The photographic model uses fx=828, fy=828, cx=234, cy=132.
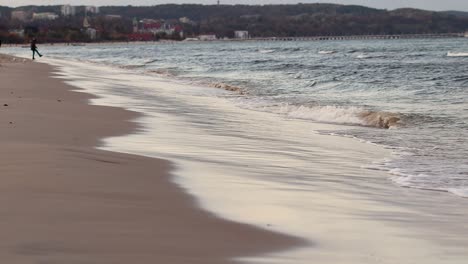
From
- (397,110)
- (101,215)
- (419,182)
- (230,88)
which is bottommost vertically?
(230,88)

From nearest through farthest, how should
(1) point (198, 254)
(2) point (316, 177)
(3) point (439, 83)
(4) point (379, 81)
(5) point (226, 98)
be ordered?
(1) point (198, 254) → (2) point (316, 177) → (5) point (226, 98) → (3) point (439, 83) → (4) point (379, 81)

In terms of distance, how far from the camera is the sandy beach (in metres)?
4.35

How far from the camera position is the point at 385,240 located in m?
5.03

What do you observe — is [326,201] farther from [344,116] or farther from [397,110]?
[397,110]

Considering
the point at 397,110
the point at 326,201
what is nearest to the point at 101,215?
the point at 326,201

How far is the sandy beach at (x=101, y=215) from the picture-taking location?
4.35 m

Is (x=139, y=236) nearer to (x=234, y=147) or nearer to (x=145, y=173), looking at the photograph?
(x=145, y=173)

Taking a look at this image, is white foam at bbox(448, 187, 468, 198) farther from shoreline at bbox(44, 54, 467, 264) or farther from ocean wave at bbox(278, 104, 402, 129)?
ocean wave at bbox(278, 104, 402, 129)

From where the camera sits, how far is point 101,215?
5180mm

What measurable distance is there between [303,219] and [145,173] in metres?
1.99

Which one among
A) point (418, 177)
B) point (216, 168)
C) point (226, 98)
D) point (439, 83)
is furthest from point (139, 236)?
point (439, 83)

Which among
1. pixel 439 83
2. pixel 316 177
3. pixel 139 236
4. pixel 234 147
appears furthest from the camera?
pixel 439 83

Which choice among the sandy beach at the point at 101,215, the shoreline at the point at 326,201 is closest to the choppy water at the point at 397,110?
the shoreline at the point at 326,201

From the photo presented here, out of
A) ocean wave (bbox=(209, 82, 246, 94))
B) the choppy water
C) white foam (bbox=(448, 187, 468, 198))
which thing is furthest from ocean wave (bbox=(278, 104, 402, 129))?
ocean wave (bbox=(209, 82, 246, 94))
